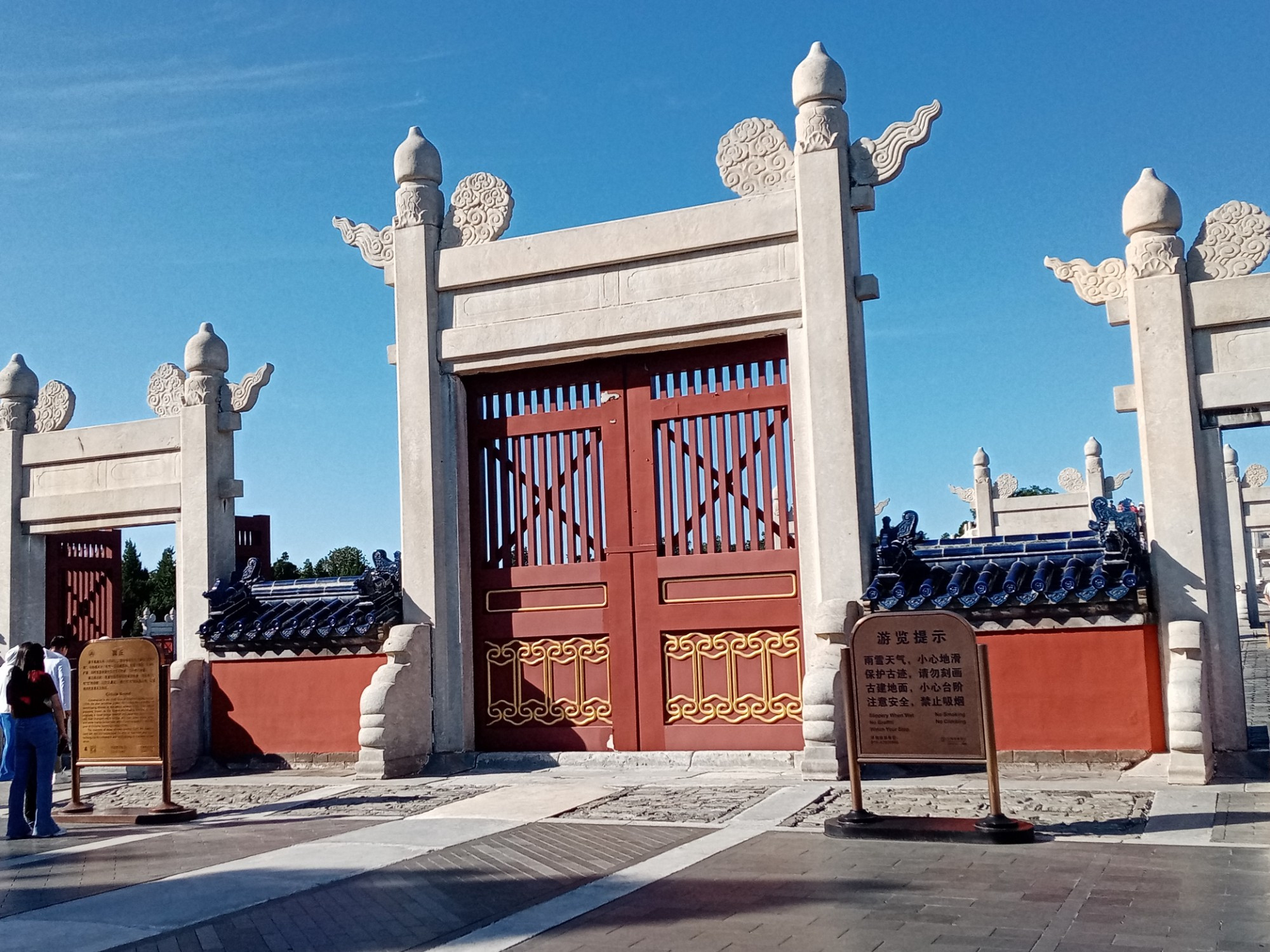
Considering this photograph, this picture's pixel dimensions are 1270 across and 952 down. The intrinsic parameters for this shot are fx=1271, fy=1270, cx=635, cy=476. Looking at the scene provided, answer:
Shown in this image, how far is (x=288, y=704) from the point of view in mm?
12414

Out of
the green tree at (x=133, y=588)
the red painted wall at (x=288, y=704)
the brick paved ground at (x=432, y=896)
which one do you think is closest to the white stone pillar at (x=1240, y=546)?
the red painted wall at (x=288, y=704)

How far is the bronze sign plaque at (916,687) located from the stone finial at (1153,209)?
4.52m

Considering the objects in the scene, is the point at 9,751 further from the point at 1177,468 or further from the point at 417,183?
the point at 1177,468

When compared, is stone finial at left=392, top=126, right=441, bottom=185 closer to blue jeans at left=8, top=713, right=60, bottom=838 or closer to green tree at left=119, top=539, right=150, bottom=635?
blue jeans at left=8, top=713, right=60, bottom=838

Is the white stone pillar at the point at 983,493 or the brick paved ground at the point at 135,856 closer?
the brick paved ground at the point at 135,856

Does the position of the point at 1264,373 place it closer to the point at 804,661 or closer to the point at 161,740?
the point at 804,661

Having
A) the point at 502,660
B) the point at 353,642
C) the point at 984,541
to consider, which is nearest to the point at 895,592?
the point at 984,541

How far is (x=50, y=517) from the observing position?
46.7ft

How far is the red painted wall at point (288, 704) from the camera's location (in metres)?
12.1

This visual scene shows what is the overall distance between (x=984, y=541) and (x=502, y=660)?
4.55m

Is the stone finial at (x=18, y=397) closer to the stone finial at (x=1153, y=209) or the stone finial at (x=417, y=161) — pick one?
the stone finial at (x=417, y=161)

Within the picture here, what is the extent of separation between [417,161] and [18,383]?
5776 mm

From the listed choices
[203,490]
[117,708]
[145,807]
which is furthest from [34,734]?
[203,490]

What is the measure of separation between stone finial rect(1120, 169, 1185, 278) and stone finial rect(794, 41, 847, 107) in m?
2.59
